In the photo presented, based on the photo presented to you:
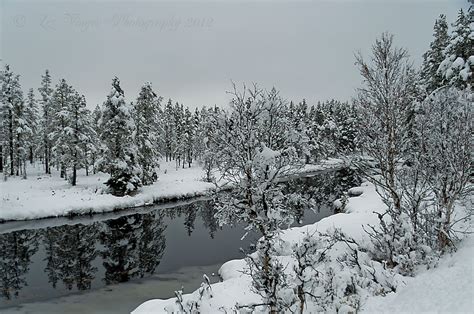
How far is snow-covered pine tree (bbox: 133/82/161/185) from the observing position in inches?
1585

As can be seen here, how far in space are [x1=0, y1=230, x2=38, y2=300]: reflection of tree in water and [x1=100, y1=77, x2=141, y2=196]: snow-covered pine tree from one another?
10848mm

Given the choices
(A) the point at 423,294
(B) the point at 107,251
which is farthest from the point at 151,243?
(A) the point at 423,294

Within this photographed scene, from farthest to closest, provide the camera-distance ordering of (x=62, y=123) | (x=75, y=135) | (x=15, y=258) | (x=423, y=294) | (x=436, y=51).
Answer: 1. (x=62, y=123)
2. (x=75, y=135)
3. (x=436, y=51)
4. (x=15, y=258)
5. (x=423, y=294)

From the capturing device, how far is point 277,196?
400 inches

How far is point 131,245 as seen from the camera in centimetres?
2370

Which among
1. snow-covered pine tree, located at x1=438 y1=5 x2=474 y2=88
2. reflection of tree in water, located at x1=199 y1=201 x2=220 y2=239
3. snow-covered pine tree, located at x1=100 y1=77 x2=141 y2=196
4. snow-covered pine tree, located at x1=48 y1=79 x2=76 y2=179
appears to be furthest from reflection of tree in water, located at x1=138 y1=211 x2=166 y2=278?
snow-covered pine tree, located at x1=438 y1=5 x2=474 y2=88

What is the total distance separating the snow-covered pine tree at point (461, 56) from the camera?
67.8ft

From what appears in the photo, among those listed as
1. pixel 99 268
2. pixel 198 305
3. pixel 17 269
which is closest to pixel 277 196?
pixel 198 305

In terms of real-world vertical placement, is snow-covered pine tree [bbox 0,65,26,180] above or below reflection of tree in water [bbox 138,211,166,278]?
above

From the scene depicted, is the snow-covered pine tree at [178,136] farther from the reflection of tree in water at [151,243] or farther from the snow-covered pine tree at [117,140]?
the reflection of tree in water at [151,243]

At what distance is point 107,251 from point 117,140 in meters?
16.5

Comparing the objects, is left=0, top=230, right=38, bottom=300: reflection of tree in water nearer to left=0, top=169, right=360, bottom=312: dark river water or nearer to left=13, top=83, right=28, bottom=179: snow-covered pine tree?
left=0, top=169, right=360, bottom=312: dark river water

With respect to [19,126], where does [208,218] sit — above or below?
below

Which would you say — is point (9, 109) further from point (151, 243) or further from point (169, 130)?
point (169, 130)
